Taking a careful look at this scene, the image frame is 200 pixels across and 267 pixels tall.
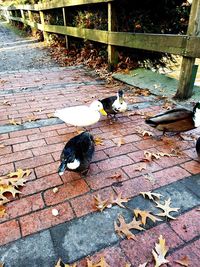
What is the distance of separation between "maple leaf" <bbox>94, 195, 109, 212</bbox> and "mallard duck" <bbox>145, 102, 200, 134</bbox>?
1.34m

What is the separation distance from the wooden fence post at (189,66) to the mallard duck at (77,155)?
94.3 inches

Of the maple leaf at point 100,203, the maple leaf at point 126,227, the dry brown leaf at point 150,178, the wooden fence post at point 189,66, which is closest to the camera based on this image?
the maple leaf at point 126,227

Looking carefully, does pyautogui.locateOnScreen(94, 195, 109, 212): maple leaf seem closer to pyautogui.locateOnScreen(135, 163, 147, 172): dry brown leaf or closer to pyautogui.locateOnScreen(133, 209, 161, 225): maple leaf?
pyautogui.locateOnScreen(133, 209, 161, 225): maple leaf

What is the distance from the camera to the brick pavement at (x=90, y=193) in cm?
180

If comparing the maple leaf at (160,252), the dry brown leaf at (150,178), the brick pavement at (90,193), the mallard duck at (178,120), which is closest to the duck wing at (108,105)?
the brick pavement at (90,193)

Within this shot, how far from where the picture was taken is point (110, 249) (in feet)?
5.92

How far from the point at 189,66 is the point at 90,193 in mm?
2897

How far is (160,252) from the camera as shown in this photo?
1.76 m

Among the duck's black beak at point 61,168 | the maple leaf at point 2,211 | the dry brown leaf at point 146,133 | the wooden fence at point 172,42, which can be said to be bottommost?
the dry brown leaf at point 146,133

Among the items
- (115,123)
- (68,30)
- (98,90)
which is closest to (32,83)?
(98,90)

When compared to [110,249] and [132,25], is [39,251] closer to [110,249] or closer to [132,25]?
[110,249]

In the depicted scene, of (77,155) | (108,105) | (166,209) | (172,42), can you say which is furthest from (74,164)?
(172,42)

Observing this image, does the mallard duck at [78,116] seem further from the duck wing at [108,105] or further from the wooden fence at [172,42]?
the wooden fence at [172,42]

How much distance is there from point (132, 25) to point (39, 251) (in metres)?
6.17
